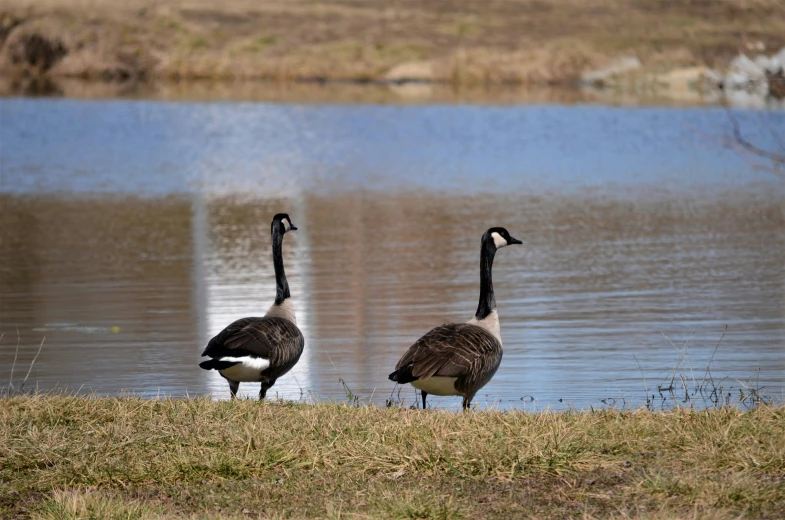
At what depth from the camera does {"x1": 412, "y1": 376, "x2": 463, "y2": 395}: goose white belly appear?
27.3ft

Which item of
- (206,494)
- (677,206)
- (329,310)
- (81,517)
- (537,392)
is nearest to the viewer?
(81,517)

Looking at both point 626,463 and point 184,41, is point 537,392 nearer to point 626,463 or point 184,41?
point 626,463

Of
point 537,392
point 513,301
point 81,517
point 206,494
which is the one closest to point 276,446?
point 206,494

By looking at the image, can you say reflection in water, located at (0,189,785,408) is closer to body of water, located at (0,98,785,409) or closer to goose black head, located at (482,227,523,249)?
body of water, located at (0,98,785,409)

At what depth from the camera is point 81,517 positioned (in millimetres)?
5676

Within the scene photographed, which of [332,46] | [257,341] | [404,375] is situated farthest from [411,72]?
[404,375]

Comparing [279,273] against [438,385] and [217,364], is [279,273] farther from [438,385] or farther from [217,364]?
[438,385]

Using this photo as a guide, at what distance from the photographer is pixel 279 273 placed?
33.7 feet

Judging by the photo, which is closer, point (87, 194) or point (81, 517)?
point (81, 517)

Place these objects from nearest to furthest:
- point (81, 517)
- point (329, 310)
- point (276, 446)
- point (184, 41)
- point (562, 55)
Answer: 1. point (81, 517)
2. point (276, 446)
3. point (329, 310)
4. point (562, 55)
5. point (184, 41)

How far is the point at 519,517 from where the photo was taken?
572 centimetres

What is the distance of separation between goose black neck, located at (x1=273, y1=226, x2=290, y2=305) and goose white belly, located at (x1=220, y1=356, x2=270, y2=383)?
126 cm

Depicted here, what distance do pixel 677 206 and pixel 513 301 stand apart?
967 cm

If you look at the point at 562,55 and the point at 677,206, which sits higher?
the point at 562,55
